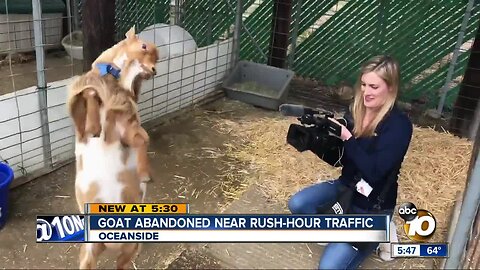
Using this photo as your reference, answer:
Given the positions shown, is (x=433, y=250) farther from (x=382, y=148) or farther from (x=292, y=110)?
(x=292, y=110)

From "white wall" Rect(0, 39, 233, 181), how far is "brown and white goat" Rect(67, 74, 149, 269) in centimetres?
131

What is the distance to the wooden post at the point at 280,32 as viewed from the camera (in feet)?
17.5

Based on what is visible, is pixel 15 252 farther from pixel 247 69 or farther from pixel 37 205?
pixel 247 69

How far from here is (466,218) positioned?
2002mm

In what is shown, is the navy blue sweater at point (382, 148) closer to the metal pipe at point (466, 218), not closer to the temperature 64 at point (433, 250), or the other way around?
the metal pipe at point (466, 218)

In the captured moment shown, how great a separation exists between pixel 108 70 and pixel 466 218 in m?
1.50

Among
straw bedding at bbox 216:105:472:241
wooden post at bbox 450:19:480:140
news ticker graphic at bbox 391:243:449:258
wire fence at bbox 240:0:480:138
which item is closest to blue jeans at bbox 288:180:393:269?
news ticker graphic at bbox 391:243:449:258

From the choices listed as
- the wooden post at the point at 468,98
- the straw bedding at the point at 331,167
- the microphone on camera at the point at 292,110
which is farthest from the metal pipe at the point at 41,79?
the wooden post at the point at 468,98

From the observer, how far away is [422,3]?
4.92 m

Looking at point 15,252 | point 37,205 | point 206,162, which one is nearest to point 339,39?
point 206,162

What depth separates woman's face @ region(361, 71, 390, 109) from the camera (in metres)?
2.26

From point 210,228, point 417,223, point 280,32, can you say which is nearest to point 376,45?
point 280,32

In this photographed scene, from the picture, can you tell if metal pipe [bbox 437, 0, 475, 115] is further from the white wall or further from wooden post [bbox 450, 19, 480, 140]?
the white wall

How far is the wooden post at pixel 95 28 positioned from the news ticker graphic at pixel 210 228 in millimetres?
1694
